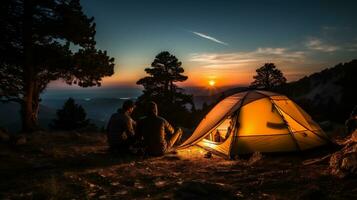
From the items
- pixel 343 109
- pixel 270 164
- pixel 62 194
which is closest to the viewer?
pixel 62 194

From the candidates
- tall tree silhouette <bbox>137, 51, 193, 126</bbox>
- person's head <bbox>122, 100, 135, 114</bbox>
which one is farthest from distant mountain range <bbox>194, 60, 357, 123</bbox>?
person's head <bbox>122, 100, 135, 114</bbox>

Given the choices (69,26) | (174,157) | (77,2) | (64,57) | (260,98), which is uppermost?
(77,2)

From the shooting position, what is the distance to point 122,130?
10375 millimetres

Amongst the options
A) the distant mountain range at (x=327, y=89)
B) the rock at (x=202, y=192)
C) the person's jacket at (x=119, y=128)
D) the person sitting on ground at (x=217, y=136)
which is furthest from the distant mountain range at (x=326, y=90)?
the rock at (x=202, y=192)

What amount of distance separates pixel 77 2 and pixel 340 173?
1570cm

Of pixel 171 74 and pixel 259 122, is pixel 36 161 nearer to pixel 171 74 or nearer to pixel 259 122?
pixel 259 122

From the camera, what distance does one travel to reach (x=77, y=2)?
16859 millimetres

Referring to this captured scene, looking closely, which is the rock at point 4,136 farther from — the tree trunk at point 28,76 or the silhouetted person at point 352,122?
the silhouetted person at point 352,122

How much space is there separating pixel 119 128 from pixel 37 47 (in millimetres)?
9543

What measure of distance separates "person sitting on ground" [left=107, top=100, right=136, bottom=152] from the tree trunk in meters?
8.86

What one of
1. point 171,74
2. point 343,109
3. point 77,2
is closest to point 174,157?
point 77,2

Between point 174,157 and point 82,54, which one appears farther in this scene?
point 82,54

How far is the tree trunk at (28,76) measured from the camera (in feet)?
52.7

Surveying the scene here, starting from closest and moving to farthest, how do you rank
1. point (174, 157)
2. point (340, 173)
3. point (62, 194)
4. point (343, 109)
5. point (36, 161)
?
point (62, 194) < point (340, 173) < point (36, 161) < point (174, 157) < point (343, 109)
